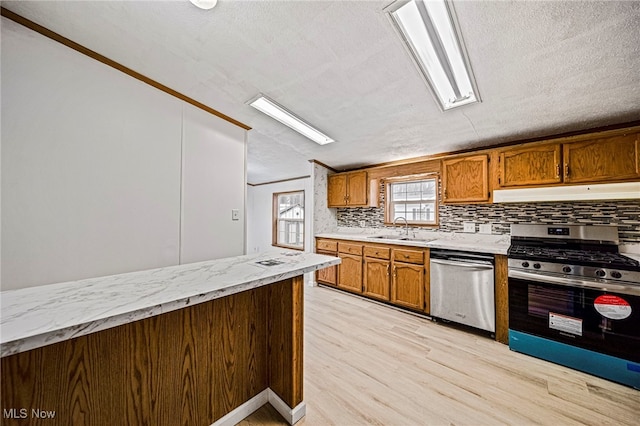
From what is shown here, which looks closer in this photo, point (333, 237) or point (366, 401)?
point (366, 401)

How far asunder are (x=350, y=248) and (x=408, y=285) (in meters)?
1.00

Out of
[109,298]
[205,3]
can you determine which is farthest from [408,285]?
[205,3]

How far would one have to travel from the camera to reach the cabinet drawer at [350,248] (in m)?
3.51

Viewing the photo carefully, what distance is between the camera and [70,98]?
5.04ft

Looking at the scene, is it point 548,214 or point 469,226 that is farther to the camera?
point 469,226

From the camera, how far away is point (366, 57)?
1570 millimetres

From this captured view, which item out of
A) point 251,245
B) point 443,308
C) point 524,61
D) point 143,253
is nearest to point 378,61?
point 524,61

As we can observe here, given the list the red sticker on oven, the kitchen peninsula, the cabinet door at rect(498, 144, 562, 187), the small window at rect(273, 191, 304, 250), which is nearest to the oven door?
the red sticker on oven

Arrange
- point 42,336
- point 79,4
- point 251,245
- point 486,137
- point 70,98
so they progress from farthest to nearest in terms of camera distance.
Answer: point 251,245, point 486,137, point 70,98, point 79,4, point 42,336

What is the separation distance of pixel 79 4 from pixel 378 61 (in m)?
1.77

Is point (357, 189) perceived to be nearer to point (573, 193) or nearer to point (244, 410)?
point (573, 193)

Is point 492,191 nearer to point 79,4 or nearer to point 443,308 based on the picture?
point 443,308

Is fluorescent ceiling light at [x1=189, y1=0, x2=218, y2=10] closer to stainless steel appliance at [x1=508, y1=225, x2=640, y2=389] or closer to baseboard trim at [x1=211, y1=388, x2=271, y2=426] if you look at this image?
baseboard trim at [x1=211, y1=388, x2=271, y2=426]

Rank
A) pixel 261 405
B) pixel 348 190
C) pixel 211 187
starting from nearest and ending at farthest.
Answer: pixel 261 405 → pixel 211 187 → pixel 348 190
